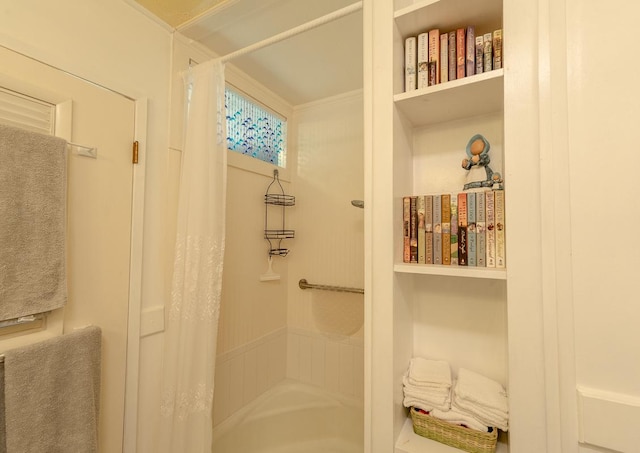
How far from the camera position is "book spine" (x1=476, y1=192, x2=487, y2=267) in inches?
30.9

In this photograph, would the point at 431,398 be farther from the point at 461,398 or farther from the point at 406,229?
the point at 406,229

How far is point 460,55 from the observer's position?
83cm

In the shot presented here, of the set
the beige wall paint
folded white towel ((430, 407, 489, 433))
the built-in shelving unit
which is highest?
the beige wall paint

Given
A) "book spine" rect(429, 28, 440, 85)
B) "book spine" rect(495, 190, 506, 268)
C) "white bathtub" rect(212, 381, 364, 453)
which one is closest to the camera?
"book spine" rect(495, 190, 506, 268)

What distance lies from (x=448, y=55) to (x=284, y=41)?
1016 mm

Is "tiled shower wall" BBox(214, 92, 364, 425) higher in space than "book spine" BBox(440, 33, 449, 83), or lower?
lower

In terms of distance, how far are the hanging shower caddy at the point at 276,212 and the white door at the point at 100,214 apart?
0.96m

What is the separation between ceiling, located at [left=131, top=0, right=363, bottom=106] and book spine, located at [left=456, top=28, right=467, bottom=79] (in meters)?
0.48

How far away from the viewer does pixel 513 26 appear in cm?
73

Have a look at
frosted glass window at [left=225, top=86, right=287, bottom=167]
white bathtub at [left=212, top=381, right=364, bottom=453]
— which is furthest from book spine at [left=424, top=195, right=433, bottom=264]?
white bathtub at [left=212, top=381, right=364, bottom=453]

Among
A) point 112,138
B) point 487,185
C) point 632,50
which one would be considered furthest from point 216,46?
point 632,50

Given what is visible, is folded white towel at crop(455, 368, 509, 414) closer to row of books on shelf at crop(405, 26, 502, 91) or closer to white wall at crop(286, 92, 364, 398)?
row of books on shelf at crop(405, 26, 502, 91)

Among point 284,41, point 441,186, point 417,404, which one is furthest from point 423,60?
point 417,404

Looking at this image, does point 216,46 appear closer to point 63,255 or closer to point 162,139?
point 162,139
